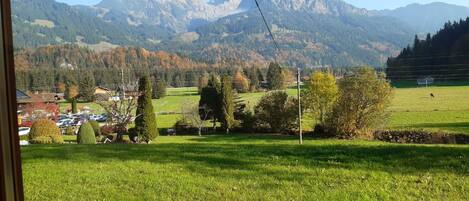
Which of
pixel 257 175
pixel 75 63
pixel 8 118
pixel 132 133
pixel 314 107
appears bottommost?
pixel 132 133

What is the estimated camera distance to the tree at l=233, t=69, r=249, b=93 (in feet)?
43.9

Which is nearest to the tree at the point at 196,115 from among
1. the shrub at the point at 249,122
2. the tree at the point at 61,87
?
the shrub at the point at 249,122

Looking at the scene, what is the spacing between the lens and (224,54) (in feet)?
30.2

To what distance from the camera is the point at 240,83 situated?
14.4 m

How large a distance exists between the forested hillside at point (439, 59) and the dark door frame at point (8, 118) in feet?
44.6

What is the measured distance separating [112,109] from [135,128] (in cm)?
170

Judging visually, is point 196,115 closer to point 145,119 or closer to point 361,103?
point 145,119

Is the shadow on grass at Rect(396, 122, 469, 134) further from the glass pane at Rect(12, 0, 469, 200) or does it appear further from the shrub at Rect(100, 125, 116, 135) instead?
the shrub at Rect(100, 125, 116, 135)

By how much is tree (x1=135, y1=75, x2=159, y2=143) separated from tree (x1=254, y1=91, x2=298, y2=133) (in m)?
3.88

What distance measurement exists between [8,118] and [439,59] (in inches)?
720

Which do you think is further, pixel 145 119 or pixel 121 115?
pixel 145 119

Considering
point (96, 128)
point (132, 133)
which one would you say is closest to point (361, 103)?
point (132, 133)

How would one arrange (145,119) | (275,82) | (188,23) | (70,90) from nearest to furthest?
1. (188,23)
2. (70,90)
3. (145,119)
4. (275,82)

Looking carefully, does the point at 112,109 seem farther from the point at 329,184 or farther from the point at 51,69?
the point at 329,184
